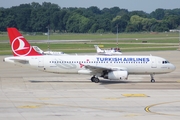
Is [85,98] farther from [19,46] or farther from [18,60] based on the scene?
[19,46]

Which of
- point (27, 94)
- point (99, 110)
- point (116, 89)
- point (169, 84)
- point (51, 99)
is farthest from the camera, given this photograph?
point (169, 84)

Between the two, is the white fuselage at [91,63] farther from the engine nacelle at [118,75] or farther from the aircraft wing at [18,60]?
the engine nacelle at [118,75]

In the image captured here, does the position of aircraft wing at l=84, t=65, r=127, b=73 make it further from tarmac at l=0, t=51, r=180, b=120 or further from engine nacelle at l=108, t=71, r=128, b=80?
tarmac at l=0, t=51, r=180, b=120

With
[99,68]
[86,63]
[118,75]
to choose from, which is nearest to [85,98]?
[118,75]

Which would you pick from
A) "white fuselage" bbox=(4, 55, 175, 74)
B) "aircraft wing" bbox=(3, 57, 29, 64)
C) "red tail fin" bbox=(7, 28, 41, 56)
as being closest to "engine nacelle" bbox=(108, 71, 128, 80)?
"white fuselage" bbox=(4, 55, 175, 74)

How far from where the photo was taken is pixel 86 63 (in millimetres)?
53688

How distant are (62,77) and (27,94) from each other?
1503 cm

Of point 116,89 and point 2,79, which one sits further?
point 2,79

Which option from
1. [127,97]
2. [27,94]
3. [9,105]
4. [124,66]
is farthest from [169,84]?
[9,105]

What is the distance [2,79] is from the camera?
56.1 meters

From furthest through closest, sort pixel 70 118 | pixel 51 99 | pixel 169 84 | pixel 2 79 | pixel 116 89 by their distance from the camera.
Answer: pixel 2 79 < pixel 169 84 < pixel 116 89 < pixel 51 99 < pixel 70 118

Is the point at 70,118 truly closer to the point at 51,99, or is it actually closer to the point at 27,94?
→ the point at 51,99

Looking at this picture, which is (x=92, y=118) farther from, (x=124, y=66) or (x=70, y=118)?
(x=124, y=66)

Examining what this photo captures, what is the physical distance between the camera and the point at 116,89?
4766 centimetres
